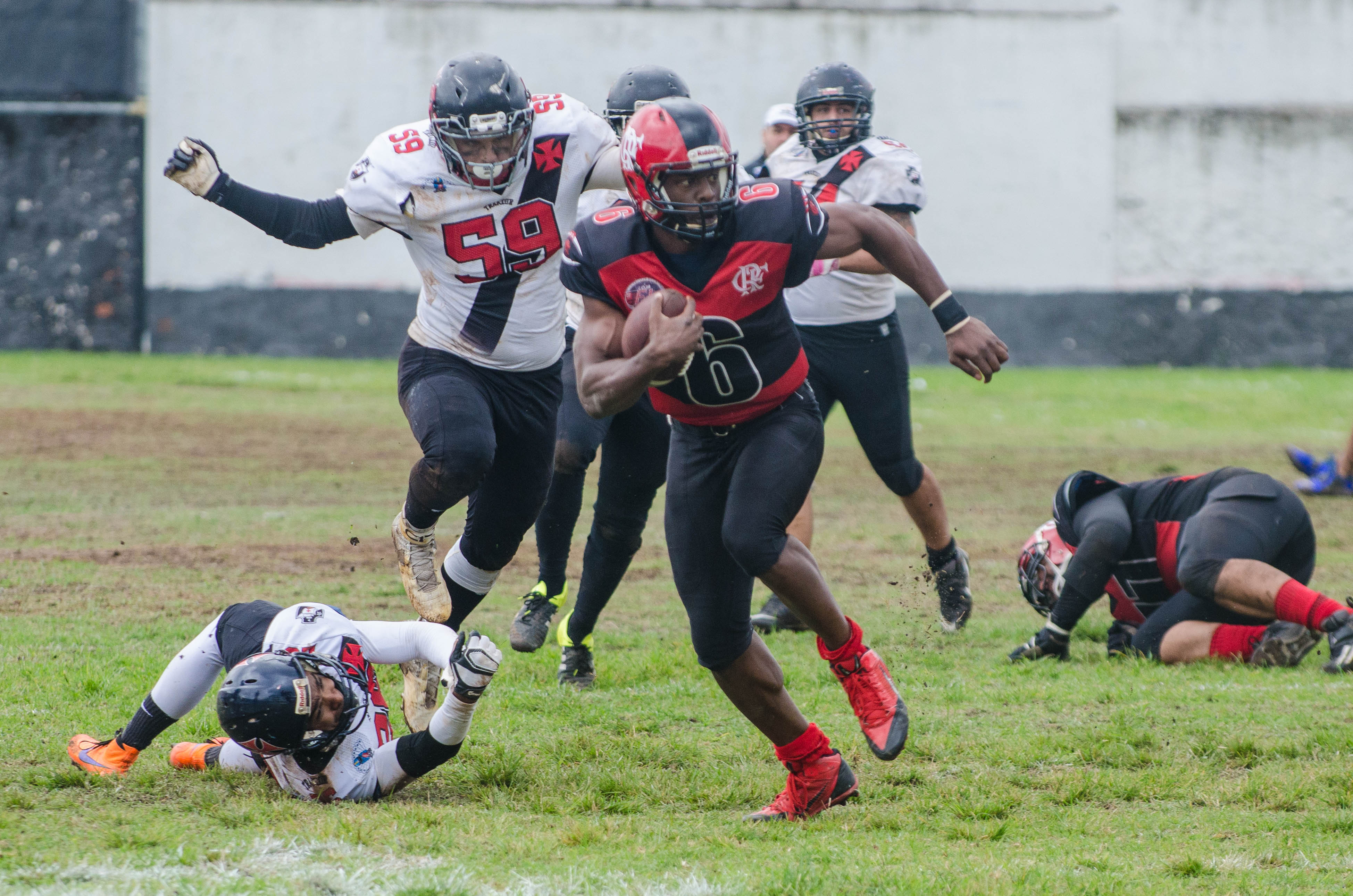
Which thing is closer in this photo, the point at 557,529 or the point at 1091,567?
the point at 1091,567

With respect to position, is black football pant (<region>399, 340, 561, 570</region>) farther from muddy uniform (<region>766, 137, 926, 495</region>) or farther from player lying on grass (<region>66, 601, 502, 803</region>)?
muddy uniform (<region>766, 137, 926, 495</region>)

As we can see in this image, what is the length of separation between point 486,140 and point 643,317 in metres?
1.50

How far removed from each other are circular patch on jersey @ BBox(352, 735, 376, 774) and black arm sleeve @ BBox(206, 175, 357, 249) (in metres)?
1.94

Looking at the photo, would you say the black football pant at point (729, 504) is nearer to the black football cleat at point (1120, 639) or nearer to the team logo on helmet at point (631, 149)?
the team logo on helmet at point (631, 149)

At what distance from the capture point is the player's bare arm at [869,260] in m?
6.96

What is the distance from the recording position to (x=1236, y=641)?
6.45 metres

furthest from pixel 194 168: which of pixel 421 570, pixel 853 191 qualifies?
pixel 853 191

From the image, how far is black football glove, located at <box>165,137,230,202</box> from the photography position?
536cm

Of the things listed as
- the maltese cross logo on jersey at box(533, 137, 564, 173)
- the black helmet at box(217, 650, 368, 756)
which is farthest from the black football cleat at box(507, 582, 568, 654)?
the maltese cross logo on jersey at box(533, 137, 564, 173)

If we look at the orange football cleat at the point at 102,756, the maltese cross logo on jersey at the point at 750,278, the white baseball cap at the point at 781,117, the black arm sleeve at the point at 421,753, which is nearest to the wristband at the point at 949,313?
the maltese cross logo on jersey at the point at 750,278

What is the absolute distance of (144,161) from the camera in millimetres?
22625

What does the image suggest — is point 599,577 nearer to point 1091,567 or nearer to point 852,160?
point 1091,567

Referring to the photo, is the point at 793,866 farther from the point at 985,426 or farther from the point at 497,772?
the point at 985,426

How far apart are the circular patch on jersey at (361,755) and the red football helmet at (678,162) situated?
1981 mm
